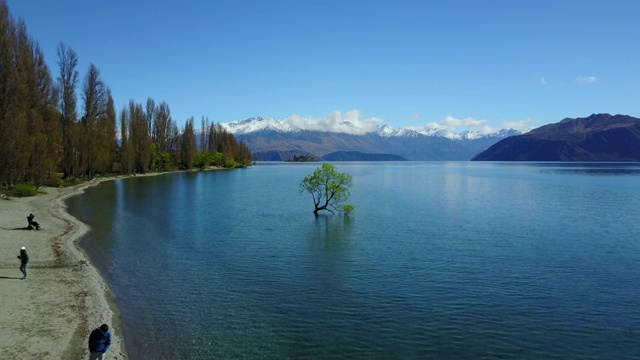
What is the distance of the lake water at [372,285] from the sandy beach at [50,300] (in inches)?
57.5

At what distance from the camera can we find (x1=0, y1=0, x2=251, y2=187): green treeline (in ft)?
218

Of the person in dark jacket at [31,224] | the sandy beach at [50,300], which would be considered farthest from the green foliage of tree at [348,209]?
the person in dark jacket at [31,224]

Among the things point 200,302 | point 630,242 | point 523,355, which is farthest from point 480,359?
point 630,242

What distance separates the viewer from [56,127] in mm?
88125

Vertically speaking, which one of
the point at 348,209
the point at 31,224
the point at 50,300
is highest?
the point at 31,224

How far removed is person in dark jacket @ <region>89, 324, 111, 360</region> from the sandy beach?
4.74 ft

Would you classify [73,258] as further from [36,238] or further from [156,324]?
[156,324]

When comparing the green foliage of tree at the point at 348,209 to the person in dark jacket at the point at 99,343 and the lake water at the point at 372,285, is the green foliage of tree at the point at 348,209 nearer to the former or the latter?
the lake water at the point at 372,285

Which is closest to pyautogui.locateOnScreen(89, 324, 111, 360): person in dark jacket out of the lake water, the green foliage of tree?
the lake water

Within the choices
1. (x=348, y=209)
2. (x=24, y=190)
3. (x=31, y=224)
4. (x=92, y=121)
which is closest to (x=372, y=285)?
(x=348, y=209)

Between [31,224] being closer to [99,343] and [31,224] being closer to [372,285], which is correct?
[99,343]

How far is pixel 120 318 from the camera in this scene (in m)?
23.8

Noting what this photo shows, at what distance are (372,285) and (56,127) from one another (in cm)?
8213

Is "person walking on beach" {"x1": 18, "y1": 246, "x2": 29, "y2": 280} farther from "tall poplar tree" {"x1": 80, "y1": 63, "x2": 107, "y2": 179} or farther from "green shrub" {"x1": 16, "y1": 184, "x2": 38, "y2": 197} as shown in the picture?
"tall poplar tree" {"x1": 80, "y1": 63, "x2": 107, "y2": 179}
